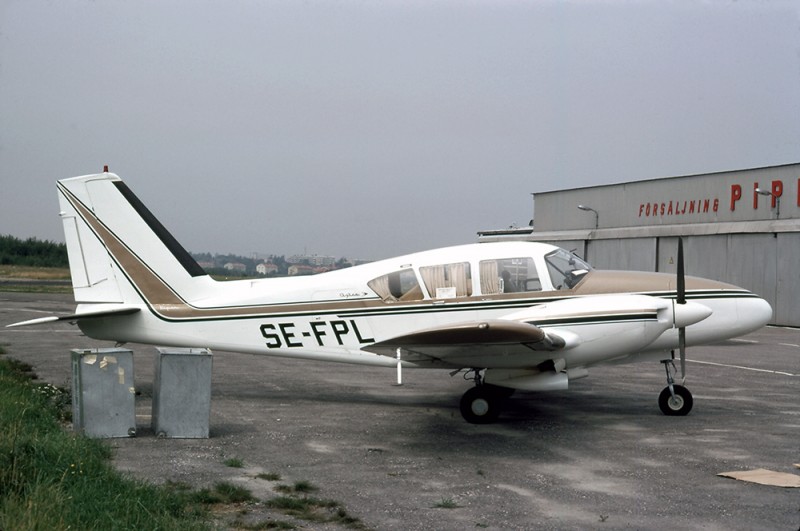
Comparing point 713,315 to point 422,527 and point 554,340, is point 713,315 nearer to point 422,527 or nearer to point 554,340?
point 554,340

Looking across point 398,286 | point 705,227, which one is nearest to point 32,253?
point 705,227

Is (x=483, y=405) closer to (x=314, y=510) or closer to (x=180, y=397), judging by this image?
(x=180, y=397)

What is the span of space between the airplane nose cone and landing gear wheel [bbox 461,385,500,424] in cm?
262

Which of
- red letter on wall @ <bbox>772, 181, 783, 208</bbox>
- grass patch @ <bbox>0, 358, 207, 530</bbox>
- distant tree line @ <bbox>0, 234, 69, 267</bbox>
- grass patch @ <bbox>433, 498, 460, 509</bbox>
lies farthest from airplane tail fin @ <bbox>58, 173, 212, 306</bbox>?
distant tree line @ <bbox>0, 234, 69, 267</bbox>

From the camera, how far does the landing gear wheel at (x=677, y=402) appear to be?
10867 millimetres

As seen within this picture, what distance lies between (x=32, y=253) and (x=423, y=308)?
2792 inches

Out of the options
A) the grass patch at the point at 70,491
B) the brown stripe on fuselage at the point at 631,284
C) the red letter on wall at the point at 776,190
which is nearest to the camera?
the grass patch at the point at 70,491

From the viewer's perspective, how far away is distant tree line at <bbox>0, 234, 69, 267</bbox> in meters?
71.8

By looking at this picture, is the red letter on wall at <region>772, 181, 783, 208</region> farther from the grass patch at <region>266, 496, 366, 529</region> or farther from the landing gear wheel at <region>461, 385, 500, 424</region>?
the grass patch at <region>266, 496, 366, 529</region>

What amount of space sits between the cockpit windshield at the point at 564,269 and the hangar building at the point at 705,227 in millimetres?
22067

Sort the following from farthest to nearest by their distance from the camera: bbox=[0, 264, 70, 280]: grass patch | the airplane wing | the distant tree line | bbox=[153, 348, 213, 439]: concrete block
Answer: the distant tree line → bbox=[0, 264, 70, 280]: grass patch → bbox=[153, 348, 213, 439]: concrete block → the airplane wing

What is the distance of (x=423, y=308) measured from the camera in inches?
433

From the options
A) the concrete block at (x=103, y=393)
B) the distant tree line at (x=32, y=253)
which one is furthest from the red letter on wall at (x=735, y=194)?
the distant tree line at (x=32, y=253)

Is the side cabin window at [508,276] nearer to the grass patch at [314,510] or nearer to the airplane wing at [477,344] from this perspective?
the airplane wing at [477,344]
